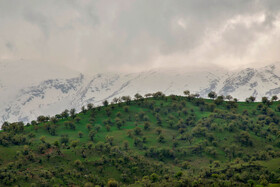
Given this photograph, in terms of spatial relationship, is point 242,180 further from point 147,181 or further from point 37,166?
point 37,166

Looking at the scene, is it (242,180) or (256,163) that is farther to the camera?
(256,163)

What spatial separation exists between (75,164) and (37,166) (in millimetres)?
20654

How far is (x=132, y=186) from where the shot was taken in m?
148

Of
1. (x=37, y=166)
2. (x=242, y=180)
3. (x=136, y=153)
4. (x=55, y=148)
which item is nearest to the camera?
(x=242, y=180)

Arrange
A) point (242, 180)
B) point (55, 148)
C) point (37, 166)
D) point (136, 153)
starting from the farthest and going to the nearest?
point (136, 153) → point (55, 148) → point (37, 166) → point (242, 180)

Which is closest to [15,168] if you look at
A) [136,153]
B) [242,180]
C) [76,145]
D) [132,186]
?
[76,145]

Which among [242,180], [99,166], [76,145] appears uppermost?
[76,145]

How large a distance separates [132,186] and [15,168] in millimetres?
63019

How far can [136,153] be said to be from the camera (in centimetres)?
19712

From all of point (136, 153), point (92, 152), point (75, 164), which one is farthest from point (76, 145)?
point (136, 153)

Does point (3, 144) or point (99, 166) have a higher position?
point (3, 144)

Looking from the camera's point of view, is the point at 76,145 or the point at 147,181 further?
the point at 76,145

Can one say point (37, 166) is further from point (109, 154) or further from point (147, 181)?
point (147, 181)

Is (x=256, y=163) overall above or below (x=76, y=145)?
below
